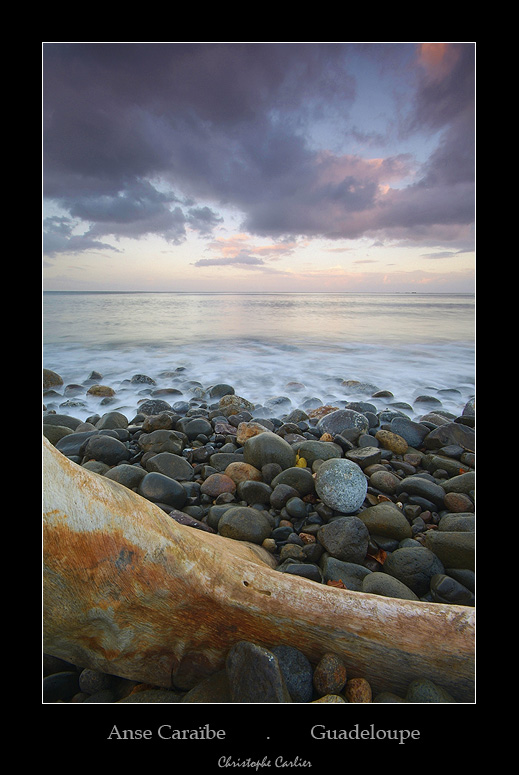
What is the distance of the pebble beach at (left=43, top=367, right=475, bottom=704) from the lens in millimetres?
1267

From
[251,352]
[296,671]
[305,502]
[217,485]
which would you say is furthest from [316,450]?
[251,352]

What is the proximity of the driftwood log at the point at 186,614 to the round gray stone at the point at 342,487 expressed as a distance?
0.91 m

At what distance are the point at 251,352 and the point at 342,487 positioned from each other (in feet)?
17.3

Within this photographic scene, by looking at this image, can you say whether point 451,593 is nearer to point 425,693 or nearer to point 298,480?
point 425,693

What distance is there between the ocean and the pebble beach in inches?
34.8

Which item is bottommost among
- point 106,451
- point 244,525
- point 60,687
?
point 60,687

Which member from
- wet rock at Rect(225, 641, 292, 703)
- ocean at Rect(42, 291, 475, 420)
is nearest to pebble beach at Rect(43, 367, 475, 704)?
wet rock at Rect(225, 641, 292, 703)

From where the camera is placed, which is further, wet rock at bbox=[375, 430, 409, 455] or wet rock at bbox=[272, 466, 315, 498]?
wet rock at bbox=[375, 430, 409, 455]

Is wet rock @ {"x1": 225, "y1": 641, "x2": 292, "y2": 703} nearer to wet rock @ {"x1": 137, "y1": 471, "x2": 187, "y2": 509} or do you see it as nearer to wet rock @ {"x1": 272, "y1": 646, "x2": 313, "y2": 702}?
wet rock @ {"x1": 272, "y1": 646, "x2": 313, "y2": 702}

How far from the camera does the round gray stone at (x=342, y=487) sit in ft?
7.63

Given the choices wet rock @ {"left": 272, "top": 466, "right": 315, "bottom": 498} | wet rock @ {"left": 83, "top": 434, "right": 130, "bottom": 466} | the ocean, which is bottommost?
wet rock @ {"left": 272, "top": 466, "right": 315, "bottom": 498}

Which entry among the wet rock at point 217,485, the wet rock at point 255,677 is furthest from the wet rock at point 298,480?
the wet rock at point 255,677

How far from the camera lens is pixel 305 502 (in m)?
2.46

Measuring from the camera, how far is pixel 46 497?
115 cm
